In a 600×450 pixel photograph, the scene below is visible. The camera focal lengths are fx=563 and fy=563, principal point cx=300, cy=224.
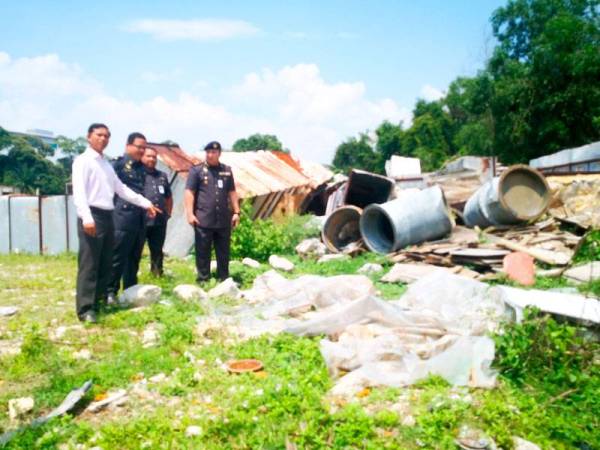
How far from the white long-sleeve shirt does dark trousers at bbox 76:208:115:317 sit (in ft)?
0.36

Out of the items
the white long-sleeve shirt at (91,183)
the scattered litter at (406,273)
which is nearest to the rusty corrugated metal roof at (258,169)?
the scattered litter at (406,273)

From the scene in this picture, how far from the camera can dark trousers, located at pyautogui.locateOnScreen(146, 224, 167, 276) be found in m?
6.94

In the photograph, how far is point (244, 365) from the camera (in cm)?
387

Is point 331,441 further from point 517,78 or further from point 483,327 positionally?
point 517,78

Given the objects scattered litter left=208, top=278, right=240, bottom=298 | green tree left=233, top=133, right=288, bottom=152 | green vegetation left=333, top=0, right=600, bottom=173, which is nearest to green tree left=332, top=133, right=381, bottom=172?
green tree left=233, top=133, right=288, bottom=152

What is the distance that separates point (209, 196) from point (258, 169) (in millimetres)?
7186

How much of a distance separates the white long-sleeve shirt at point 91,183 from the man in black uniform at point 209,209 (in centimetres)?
153

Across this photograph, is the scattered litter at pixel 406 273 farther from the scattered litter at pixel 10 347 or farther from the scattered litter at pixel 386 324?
the scattered litter at pixel 10 347

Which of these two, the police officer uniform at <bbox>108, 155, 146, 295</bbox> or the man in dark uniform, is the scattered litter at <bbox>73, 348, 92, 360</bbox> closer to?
the man in dark uniform

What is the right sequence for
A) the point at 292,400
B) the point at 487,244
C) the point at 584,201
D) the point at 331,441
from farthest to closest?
the point at 584,201, the point at 487,244, the point at 292,400, the point at 331,441

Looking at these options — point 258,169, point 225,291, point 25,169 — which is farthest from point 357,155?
point 225,291

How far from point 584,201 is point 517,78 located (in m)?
12.1

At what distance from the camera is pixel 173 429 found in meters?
3.01

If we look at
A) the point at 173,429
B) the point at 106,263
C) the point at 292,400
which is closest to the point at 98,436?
the point at 173,429
